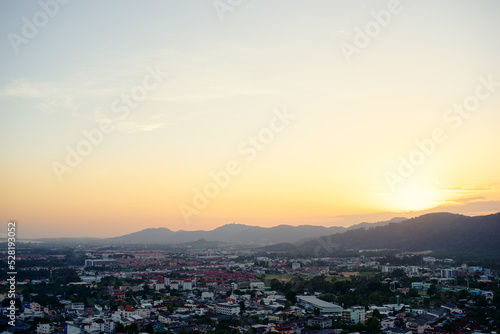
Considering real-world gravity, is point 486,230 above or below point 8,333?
above

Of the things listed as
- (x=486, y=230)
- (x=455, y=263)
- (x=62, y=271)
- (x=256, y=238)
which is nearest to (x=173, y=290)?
(x=62, y=271)

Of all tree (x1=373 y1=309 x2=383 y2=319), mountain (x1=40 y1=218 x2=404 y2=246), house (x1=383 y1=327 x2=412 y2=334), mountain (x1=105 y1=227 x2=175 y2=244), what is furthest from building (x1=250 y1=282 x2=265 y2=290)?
mountain (x1=105 y1=227 x2=175 y2=244)

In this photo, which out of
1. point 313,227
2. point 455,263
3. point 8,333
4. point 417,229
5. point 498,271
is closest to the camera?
point 8,333

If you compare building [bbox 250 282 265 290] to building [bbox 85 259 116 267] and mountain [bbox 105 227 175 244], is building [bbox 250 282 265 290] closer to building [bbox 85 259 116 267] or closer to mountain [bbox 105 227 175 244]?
building [bbox 85 259 116 267]

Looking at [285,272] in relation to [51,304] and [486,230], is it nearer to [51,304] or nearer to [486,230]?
[51,304]

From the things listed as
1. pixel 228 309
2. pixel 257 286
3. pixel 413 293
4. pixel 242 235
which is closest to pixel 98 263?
pixel 257 286

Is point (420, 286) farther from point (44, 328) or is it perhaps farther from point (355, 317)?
point (44, 328)
